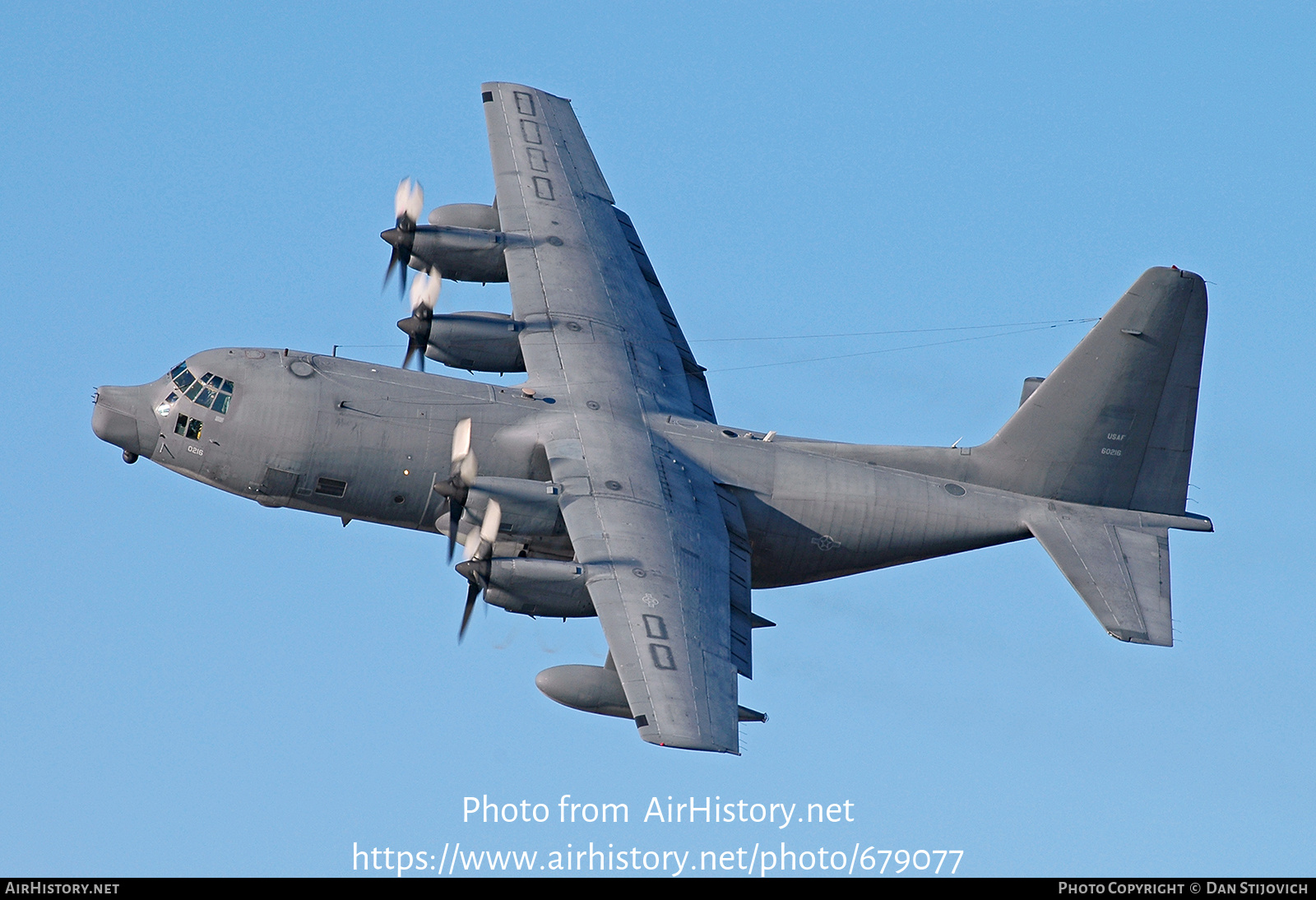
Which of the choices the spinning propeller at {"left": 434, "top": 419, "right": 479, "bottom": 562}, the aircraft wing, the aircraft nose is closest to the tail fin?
the aircraft wing

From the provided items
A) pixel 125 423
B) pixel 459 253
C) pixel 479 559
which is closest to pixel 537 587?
pixel 479 559

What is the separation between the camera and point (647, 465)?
37.3 metres

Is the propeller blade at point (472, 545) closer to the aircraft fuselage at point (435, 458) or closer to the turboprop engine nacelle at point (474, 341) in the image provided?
the aircraft fuselage at point (435, 458)

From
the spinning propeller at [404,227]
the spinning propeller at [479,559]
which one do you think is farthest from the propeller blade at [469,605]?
the spinning propeller at [404,227]

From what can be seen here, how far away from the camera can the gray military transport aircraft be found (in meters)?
35.5

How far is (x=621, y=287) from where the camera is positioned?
140 feet

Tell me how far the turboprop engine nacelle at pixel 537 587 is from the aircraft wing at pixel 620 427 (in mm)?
362

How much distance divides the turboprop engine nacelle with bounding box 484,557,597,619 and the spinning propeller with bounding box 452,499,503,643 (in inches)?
5.6

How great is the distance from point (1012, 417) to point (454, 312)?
1246 centimetres

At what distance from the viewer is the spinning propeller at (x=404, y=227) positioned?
41.7m

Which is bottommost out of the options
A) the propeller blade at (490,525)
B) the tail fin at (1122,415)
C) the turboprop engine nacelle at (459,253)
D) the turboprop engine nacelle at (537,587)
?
the turboprop engine nacelle at (537,587)

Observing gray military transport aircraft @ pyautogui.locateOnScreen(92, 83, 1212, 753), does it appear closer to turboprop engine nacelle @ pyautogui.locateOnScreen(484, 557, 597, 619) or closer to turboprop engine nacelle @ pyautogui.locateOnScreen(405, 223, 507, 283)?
turboprop engine nacelle @ pyautogui.locateOnScreen(484, 557, 597, 619)

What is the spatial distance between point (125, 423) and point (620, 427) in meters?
10.3

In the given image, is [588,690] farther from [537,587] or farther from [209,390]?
[209,390]
